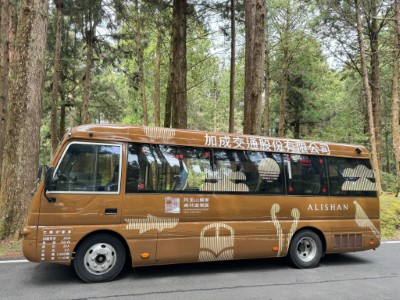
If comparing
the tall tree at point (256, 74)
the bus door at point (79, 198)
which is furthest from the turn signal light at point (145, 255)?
the tall tree at point (256, 74)

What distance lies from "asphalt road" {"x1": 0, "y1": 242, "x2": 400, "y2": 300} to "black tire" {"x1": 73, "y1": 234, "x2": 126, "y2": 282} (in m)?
0.17

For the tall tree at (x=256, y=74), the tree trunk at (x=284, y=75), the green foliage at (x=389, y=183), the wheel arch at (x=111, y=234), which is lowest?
the wheel arch at (x=111, y=234)

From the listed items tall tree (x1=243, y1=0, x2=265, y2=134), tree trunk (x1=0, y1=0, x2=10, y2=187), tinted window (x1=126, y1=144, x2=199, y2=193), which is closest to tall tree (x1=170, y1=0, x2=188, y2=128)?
tall tree (x1=243, y1=0, x2=265, y2=134)

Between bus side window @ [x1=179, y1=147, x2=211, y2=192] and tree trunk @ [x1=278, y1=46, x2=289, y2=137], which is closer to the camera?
bus side window @ [x1=179, y1=147, x2=211, y2=192]

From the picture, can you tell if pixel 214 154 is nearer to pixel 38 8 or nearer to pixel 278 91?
pixel 38 8

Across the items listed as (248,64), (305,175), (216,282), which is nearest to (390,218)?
(305,175)

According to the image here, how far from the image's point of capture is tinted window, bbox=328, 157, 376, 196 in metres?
7.77

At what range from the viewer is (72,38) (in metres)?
22.2

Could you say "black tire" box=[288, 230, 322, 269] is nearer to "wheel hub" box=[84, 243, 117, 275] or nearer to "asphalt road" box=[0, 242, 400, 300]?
"asphalt road" box=[0, 242, 400, 300]

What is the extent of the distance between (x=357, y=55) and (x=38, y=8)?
1916 cm

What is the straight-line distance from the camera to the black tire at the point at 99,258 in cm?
575

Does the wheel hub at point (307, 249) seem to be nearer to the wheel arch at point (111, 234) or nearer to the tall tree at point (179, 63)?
the wheel arch at point (111, 234)

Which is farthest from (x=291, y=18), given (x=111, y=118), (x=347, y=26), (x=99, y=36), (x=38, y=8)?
(x=38, y=8)

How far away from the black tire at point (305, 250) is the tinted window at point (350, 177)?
1.11m
